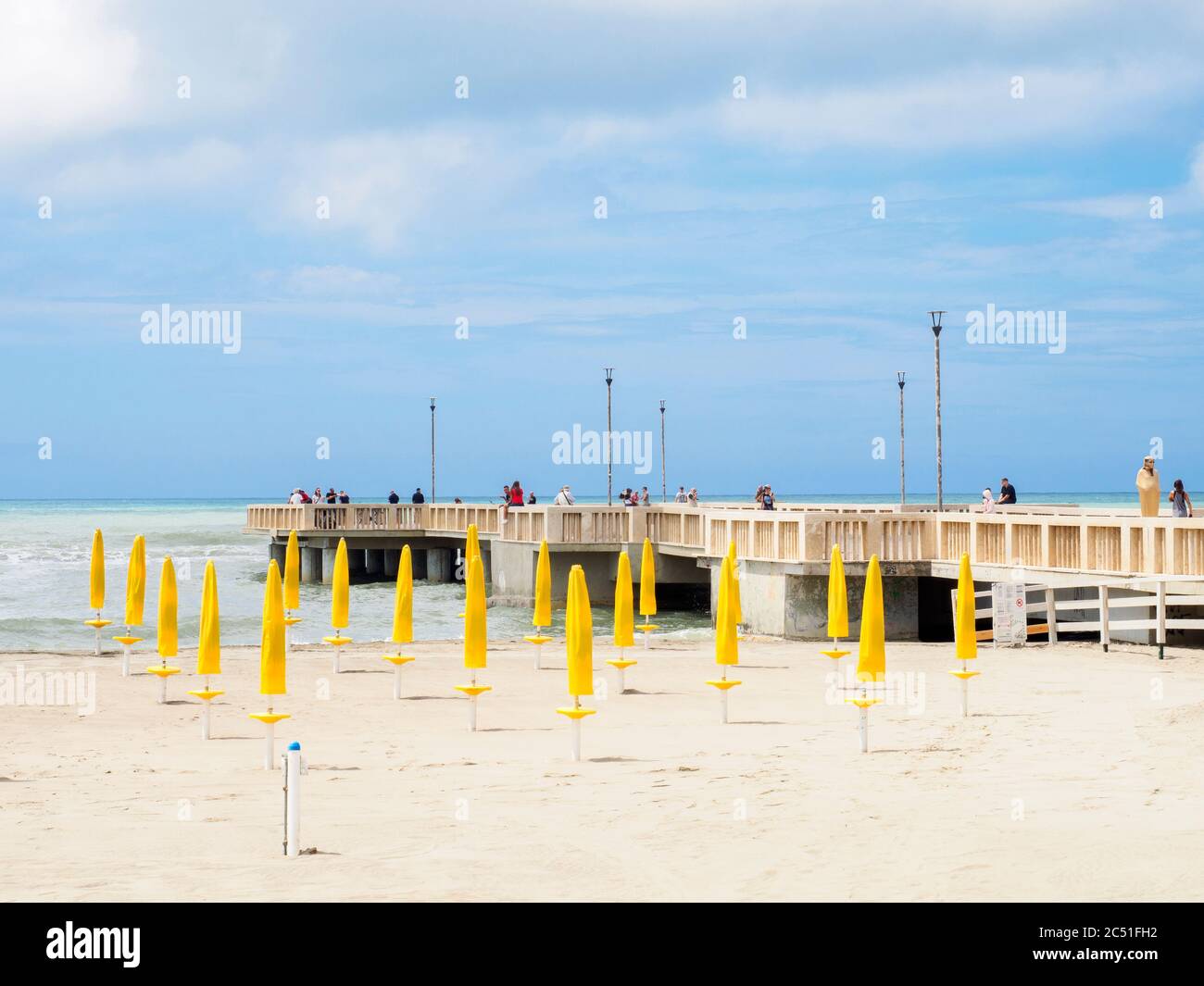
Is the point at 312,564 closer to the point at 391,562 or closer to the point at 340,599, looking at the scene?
the point at 391,562

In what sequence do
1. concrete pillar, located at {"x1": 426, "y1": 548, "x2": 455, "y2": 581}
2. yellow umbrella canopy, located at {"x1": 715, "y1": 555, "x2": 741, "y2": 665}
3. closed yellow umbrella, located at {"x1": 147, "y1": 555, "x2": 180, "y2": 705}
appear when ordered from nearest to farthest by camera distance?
yellow umbrella canopy, located at {"x1": 715, "y1": 555, "x2": 741, "y2": 665}
closed yellow umbrella, located at {"x1": 147, "y1": 555, "x2": 180, "y2": 705}
concrete pillar, located at {"x1": 426, "y1": 548, "x2": 455, "y2": 581}

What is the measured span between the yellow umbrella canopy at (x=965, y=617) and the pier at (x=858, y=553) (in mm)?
6582

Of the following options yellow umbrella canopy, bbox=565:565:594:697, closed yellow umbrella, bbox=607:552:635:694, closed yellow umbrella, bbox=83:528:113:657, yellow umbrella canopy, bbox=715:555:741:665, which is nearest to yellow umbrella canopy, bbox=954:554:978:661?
yellow umbrella canopy, bbox=715:555:741:665

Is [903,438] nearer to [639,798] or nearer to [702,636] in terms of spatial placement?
[702,636]

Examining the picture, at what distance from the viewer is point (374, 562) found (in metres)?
62.1

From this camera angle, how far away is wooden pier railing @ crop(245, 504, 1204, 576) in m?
23.8

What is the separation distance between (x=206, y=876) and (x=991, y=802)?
582 cm

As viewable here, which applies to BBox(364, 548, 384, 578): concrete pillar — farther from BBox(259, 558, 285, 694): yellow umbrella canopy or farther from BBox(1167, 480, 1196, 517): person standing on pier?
BBox(259, 558, 285, 694): yellow umbrella canopy

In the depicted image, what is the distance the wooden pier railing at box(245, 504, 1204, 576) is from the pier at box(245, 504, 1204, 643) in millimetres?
25

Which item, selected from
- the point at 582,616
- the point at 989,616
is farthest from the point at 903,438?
the point at 582,616

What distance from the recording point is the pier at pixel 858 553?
24203 mm

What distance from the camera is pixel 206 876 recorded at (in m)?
9.56

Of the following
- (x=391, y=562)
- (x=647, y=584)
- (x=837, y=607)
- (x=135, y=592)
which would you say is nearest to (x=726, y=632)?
(x=837, y=607)

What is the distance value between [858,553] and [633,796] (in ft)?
57.8
